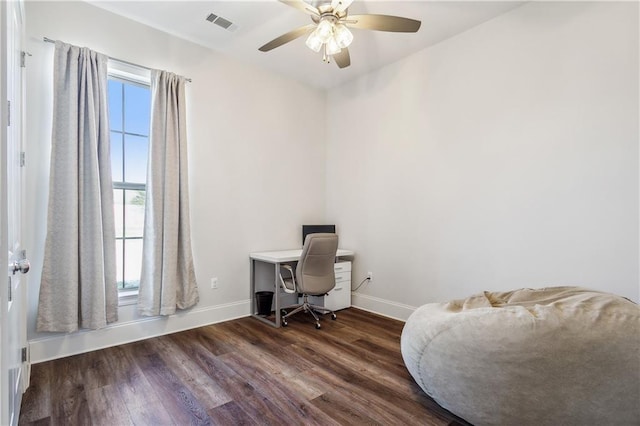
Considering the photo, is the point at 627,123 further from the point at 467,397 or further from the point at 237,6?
the point at 237,6

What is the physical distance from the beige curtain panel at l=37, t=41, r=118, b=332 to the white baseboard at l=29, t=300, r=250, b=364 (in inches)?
5.4

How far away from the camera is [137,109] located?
329cm

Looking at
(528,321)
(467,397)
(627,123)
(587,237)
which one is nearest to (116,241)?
(467,397)

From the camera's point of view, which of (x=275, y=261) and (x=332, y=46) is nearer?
(x=332, y=46)

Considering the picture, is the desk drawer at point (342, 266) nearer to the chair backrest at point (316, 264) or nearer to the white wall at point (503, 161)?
the white wall at point (503, 161)

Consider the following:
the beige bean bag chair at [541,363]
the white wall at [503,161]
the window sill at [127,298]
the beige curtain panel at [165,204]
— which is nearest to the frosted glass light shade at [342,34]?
the white wall at [503,161]

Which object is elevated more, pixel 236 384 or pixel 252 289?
pixel 252 289

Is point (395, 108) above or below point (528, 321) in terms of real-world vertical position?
above

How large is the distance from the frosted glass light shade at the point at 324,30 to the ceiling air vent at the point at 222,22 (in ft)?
3.81

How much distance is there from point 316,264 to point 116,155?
226 cm

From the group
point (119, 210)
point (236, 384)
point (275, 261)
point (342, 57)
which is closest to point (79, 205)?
point (119, 210)

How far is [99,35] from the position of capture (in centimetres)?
290

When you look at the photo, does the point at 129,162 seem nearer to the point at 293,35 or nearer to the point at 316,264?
the point at 293,35

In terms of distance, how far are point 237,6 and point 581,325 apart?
3380 millimetres
